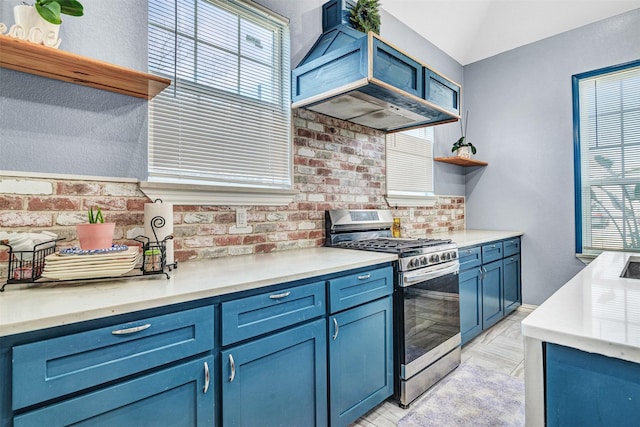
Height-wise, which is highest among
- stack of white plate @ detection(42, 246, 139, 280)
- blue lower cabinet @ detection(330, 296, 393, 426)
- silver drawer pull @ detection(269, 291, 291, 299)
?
stack of white plate @ detection(42, 246, 139, 280)

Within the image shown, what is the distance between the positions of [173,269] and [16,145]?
811 mm

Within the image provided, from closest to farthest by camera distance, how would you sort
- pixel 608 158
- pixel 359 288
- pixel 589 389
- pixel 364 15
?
pixel 589 389 → pixel 359 288 → pixel 364 15 → pixel 608 158

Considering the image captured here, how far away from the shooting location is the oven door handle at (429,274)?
6.65ft

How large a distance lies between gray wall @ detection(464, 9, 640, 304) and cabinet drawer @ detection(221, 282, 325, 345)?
332 centimetres

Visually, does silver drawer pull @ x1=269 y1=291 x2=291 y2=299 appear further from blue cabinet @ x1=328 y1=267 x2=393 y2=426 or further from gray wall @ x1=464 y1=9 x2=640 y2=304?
gray wall @ x1=464 y1=9 x2=640 y2=304

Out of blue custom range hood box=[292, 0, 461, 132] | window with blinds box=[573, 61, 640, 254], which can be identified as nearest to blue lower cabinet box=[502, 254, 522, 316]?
window with blinds box=[573, 61, 640, 254]

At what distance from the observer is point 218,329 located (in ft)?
4.13

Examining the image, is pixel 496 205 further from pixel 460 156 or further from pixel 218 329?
pixel 218 329

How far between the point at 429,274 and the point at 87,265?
72.3 inches

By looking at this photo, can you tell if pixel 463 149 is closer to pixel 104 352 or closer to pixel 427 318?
pixel 427 318

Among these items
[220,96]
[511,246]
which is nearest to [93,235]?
[220,96]

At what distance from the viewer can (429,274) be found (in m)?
2.18

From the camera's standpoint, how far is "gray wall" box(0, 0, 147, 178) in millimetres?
1394

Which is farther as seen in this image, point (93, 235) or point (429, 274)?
point (429, 274)
